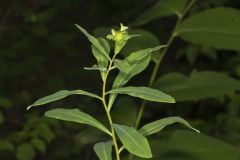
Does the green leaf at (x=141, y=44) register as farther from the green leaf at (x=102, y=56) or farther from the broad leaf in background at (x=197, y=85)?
the green leaf at (x=102, y=56)

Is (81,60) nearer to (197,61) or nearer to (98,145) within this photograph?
(197,61)

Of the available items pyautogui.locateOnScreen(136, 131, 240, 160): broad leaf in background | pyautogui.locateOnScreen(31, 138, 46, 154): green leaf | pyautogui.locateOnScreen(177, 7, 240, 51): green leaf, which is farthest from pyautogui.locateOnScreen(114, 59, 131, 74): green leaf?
pyautogui.locateOnScreen(31, 138, 46, 154): green leaf

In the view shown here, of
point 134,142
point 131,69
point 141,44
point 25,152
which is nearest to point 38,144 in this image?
point 25,152

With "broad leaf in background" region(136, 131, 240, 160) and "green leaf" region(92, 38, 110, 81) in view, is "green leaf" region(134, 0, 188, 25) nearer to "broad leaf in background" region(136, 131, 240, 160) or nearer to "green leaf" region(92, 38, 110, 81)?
"broad leaf in background" region(136, 131, 240, 160)

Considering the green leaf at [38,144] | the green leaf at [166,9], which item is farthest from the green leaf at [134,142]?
the green leaf at [38,144]

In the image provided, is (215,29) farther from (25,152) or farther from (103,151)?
(25,152)

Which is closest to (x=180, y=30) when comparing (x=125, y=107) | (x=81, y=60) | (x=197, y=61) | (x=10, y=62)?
(x=125, y=107)
